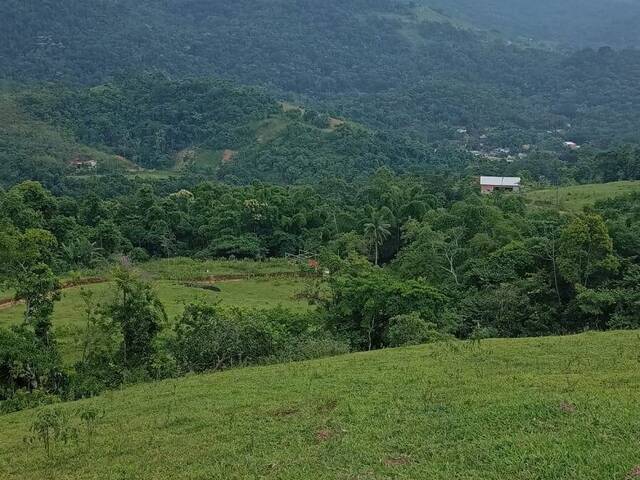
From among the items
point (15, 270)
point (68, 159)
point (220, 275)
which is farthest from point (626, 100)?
point (15, 270)

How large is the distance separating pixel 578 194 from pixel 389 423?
2094 inches

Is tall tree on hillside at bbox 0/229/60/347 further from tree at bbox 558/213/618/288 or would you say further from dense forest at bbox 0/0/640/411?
tree at bbox 558/213/618/288

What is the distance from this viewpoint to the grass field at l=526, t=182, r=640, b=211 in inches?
2231

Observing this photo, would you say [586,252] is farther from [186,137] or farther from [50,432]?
[186,137]

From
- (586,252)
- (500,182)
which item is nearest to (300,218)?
(500,182)

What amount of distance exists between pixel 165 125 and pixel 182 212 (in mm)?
63780

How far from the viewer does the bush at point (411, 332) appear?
22.6 meters

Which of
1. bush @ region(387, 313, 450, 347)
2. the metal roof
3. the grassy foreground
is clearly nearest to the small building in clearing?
the metal roof

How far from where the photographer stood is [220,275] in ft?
152

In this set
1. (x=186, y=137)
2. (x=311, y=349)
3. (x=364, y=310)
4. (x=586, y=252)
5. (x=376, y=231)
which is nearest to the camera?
(x=311, y=349)

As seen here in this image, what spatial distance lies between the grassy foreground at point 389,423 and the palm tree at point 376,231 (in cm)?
3156

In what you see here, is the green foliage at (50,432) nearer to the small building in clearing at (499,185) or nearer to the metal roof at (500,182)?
the small building in clearing at (499,185)

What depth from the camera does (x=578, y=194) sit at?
200ft

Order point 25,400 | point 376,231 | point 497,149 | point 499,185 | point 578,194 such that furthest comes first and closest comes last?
point 497,149, point 499,185, point 578,194, point 376,231, point 25,400
